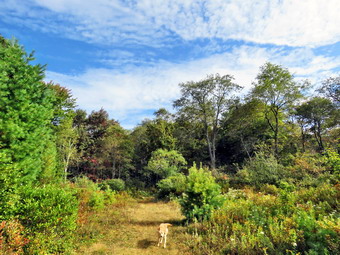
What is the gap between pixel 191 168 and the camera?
23.8 ft

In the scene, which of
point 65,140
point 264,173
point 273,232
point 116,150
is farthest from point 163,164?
A: point 273,232

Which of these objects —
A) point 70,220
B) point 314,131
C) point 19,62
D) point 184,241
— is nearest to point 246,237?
point 184,241

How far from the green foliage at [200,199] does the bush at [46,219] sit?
3.80 m

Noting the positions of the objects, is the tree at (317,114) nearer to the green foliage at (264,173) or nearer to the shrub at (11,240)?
the green foliage at (264,173)

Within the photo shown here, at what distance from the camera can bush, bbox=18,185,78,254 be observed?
13.2ft

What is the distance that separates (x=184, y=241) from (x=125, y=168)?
1671cm

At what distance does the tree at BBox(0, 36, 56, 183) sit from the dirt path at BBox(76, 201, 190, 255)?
3601mm

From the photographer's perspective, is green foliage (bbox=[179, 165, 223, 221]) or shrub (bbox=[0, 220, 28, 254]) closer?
shrub (bbox=[0, 220, 28, 254])

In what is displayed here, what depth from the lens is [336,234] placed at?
3.14m

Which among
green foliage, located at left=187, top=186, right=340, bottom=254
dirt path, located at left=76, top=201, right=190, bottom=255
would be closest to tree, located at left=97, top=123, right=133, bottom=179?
dirt path, located at left=76, top=201, right=190, bottom=255

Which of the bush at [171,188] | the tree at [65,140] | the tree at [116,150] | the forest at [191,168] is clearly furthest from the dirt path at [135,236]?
the tree at [116,150]

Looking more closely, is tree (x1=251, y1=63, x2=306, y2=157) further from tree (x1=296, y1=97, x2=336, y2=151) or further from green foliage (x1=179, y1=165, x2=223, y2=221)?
green foliage (x1=179, y1=165, x2=223, y2=221)

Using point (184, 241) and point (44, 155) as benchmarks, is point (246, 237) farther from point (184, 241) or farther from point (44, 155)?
point (44, 155)

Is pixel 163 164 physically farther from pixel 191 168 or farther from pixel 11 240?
pixel 11 240
